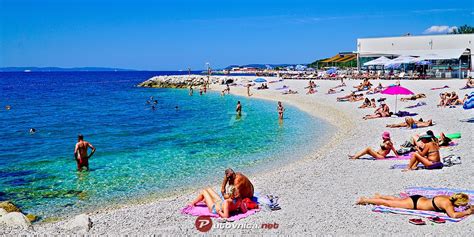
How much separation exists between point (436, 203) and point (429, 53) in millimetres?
38710

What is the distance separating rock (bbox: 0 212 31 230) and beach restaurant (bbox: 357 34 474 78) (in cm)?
3586

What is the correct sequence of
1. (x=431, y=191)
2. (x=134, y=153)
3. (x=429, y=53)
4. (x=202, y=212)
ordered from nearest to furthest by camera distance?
1. (x=202, y=212)
2. (x=431, y=191)
3. (x=134, y=153)
4. (x=429, y=53)

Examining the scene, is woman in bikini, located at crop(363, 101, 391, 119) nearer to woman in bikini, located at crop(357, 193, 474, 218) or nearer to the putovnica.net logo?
woman in bikini, located at crop(357, 193, 474, 218)

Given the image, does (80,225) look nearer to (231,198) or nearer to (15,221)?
(15,221)

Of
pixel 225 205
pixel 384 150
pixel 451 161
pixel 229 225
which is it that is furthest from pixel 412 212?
pixel 384 150

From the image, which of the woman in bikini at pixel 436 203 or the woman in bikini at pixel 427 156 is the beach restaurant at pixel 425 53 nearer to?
the woman in bikini at pixel 427 156

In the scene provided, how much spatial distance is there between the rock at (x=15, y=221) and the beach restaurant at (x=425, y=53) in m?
35.9

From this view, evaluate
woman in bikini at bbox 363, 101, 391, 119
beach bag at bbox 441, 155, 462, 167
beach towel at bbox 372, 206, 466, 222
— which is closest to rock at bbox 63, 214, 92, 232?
beach towel at bbox 372, 206, 466, 222

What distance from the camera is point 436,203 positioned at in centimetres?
757

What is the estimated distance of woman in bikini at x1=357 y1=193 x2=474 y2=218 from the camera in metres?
7.41

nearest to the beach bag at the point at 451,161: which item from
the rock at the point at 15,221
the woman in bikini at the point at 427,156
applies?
the woman in bikini at the point at 427,156

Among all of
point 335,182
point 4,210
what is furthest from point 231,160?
point 4,210

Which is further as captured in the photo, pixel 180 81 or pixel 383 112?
pixel 180 81

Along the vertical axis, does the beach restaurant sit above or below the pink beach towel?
above
